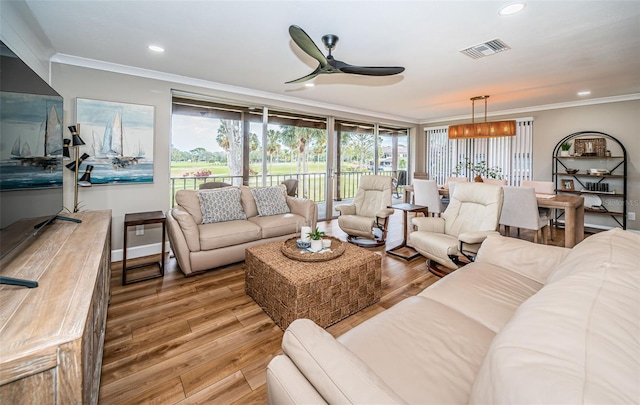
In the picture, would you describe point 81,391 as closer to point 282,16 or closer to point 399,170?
point 282,16

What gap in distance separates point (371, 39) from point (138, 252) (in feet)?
12.1

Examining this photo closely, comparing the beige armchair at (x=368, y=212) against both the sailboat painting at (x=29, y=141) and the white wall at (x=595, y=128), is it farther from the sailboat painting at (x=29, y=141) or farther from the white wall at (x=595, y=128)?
the white wall at (x=595, y=128)

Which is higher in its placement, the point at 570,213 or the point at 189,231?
the point at 570,213

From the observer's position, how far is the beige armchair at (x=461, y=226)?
2826 millimetres

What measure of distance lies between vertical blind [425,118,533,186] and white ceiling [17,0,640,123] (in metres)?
1.78

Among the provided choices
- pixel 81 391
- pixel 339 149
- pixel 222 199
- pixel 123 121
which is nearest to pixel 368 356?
pixel 81 391

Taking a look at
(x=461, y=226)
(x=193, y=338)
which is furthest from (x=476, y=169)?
(x=193, y=338)

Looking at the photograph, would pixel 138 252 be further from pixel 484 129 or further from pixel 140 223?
pixel 484 129

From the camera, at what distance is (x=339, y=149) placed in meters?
6.30

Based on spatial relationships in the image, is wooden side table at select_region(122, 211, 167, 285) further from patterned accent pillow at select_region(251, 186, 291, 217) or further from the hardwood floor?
patterned accent pillow at select_region(251, 186, 291, 217)

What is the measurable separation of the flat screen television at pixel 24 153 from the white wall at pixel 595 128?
24.0 ft

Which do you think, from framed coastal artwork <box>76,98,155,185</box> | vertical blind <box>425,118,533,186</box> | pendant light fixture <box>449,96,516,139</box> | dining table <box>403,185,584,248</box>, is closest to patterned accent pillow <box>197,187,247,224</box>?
framed coastal artwork <box>76,98,155,185</box>

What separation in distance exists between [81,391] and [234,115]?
174 inches

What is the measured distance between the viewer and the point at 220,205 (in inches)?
139
